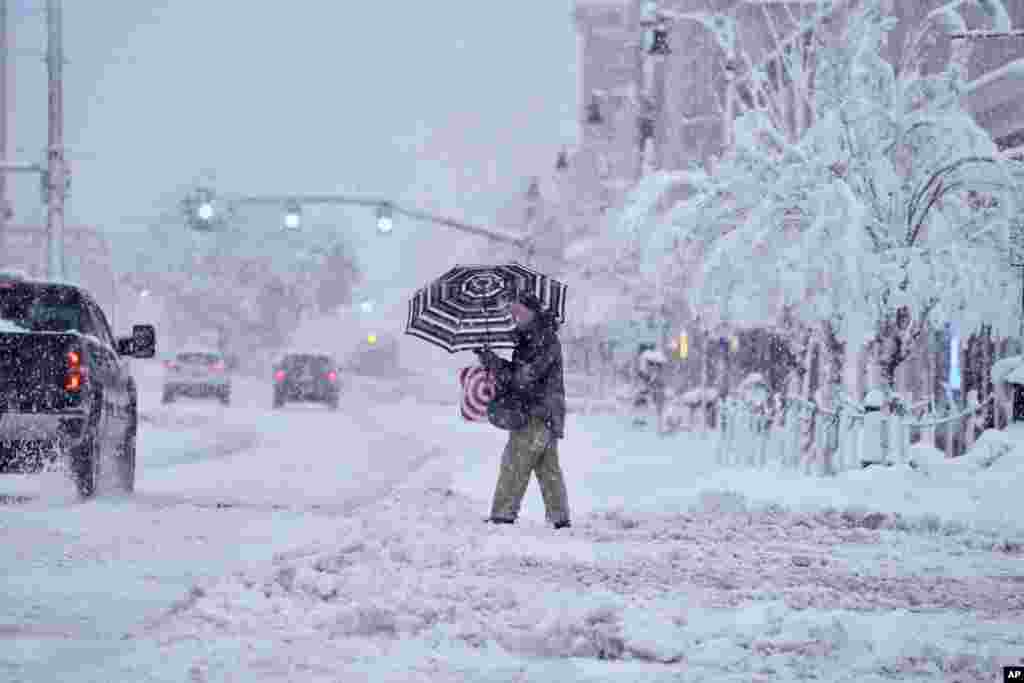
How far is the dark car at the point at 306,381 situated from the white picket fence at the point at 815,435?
74.4ft

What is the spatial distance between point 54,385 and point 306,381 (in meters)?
30.5

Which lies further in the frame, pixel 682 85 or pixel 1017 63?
pixel 682 85

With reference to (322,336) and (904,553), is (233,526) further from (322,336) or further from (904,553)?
(322,336)

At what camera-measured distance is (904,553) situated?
1062 cm

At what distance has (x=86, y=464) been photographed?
1220cm

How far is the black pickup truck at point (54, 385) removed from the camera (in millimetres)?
11766

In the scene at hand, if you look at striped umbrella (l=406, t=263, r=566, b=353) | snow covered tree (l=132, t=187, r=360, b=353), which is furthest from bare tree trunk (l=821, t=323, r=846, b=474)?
snow covered tree (l=132, t=187, r=360, b=353)

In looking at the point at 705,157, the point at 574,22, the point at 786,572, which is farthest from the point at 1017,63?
the point at 574,22

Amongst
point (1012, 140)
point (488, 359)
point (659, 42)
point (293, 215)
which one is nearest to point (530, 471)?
point (488, 359)

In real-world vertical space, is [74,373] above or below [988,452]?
above

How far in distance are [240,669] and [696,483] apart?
11.2 metres

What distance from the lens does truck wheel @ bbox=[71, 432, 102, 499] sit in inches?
479

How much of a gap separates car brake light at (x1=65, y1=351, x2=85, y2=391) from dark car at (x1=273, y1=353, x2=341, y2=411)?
30332 mm

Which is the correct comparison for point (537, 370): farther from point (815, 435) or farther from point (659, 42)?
point (659, 42)
